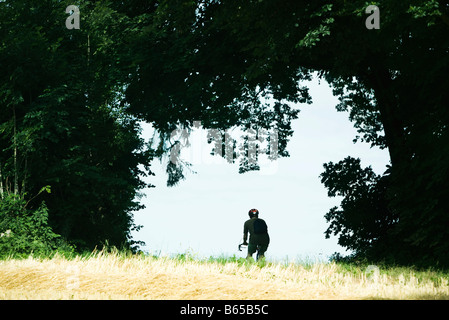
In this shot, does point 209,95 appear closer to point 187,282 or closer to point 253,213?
point 253,213

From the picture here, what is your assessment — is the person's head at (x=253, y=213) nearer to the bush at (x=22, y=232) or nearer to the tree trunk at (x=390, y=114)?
the tree trunk at (x=390, y=114)

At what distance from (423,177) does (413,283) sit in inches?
218

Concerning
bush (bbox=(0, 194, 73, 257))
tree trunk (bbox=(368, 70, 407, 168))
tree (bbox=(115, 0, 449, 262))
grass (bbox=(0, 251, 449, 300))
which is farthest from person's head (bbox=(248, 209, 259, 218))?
bush (bbox=(0, 194, 73, 257))

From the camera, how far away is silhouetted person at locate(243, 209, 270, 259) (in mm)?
15570

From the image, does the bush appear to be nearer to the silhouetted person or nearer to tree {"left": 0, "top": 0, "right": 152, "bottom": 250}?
tree {"left": 0, "top": 0, "right": 152, "bottom": 250}

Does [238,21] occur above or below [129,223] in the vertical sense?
above

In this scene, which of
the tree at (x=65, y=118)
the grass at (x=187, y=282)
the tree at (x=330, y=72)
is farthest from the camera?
the tree at (x=65, y=118)

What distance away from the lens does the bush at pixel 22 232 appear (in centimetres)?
1573

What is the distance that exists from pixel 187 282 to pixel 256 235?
5.79m

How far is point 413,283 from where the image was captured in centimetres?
1170

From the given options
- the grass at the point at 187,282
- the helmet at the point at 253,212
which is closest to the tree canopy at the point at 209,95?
the helmet at the point at 253,212

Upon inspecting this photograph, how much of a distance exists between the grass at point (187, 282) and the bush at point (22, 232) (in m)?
3.53
